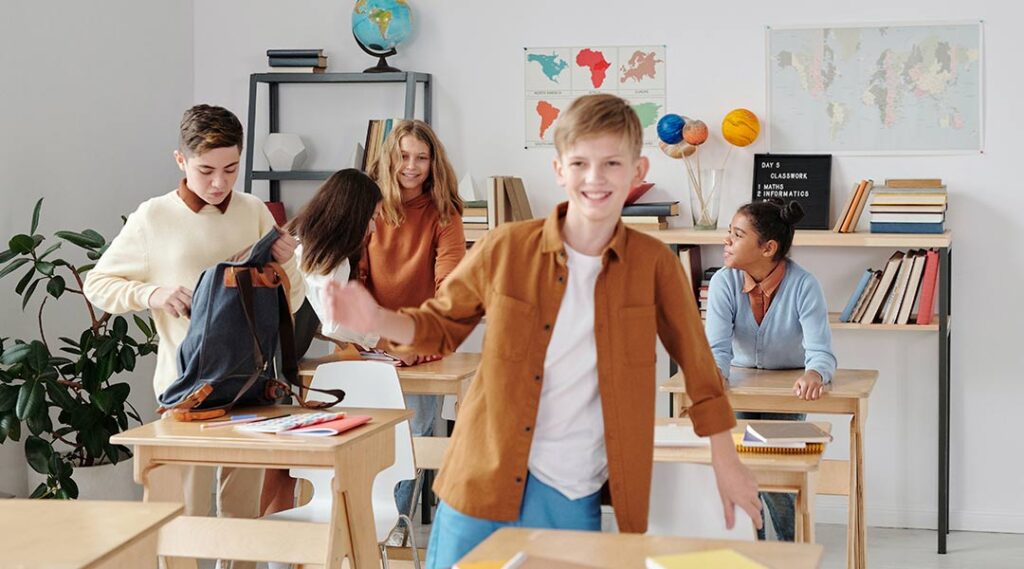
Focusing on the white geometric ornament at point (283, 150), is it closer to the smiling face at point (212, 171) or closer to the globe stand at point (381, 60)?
the globe stand at point (381, 60)

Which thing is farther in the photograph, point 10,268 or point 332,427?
point 10,268

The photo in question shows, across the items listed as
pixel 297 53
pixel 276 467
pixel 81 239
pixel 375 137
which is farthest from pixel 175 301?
pixel 297 53

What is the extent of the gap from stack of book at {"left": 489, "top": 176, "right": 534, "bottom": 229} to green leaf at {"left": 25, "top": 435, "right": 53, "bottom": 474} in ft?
6.01

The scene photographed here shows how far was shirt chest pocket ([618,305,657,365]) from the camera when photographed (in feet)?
6.75

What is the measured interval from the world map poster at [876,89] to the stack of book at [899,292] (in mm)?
485

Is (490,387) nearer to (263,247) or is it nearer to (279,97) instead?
(263,247)

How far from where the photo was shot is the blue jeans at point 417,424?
162 inches

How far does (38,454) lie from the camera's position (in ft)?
13.7

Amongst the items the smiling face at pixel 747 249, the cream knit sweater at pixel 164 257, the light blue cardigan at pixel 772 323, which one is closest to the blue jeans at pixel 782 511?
the light blue cardigan at pixel 772 323

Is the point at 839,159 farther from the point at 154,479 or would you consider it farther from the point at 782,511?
the point at 154,479

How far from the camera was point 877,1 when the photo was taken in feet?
15.8

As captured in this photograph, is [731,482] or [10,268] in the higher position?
[10,268]

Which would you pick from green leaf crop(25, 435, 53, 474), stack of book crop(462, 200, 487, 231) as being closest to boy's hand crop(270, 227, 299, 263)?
green leaf crop(25, 435, 53, 474)

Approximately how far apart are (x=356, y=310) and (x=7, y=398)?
257 cm
